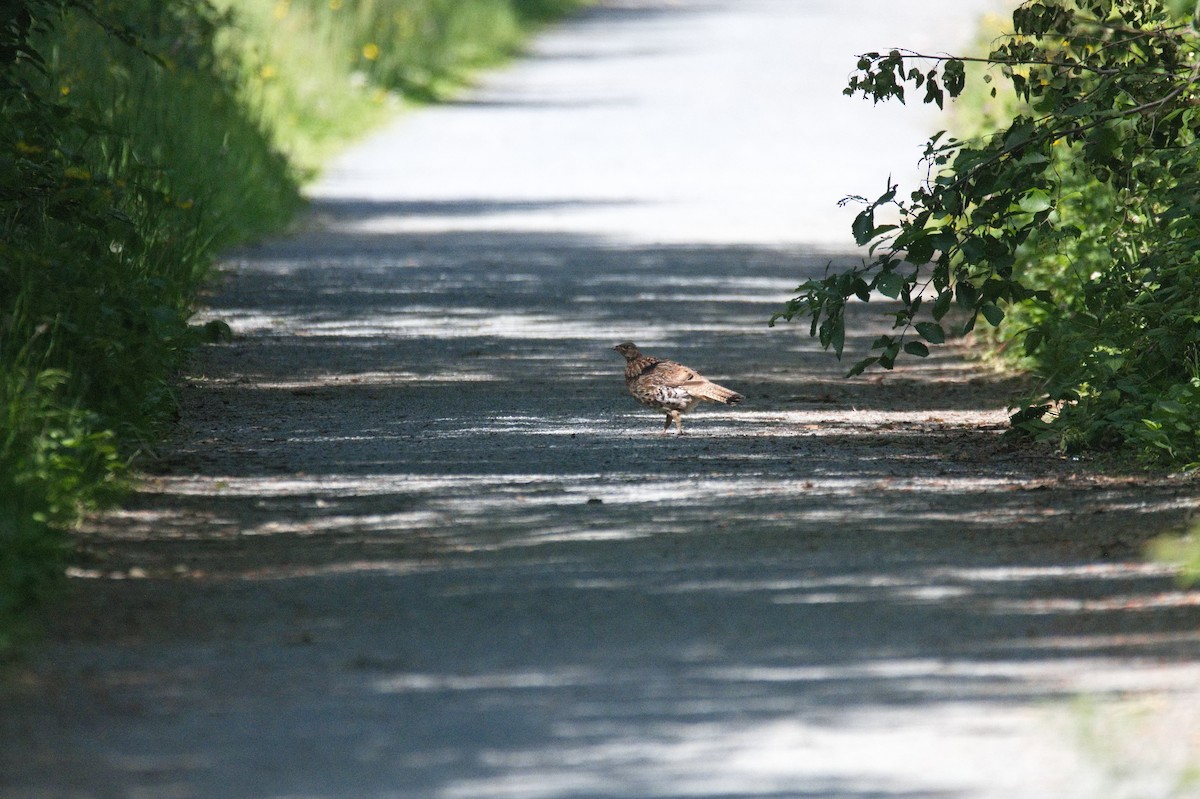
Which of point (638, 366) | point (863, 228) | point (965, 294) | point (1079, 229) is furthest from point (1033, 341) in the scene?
point (638, 366)

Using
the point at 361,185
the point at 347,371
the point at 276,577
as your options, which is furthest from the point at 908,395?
the point at 361,185

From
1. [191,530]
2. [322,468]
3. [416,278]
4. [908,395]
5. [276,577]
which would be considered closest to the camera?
[276,577]

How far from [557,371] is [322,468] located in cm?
266

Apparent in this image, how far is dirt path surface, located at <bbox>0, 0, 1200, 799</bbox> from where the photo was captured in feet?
16.4

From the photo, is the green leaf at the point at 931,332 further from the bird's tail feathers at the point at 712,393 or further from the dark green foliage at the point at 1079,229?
the bird's tail feathers at the point at 712,393

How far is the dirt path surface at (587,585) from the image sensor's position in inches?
197

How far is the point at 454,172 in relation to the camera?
65.5 feet

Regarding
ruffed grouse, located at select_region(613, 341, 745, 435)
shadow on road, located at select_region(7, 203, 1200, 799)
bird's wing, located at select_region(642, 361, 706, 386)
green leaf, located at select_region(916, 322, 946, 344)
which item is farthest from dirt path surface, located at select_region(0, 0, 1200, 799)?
green leaf, located at select_region(916, 322, 946, 344)

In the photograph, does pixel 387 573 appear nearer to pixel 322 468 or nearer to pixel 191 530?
pixel 191 530

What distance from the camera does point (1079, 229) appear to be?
8.70m

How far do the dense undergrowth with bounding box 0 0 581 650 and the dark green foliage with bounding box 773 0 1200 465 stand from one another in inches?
108

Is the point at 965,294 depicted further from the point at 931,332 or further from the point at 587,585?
the point at 587,585

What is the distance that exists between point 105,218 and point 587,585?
3263 millimetres

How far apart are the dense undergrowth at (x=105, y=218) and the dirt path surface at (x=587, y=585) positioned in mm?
280
